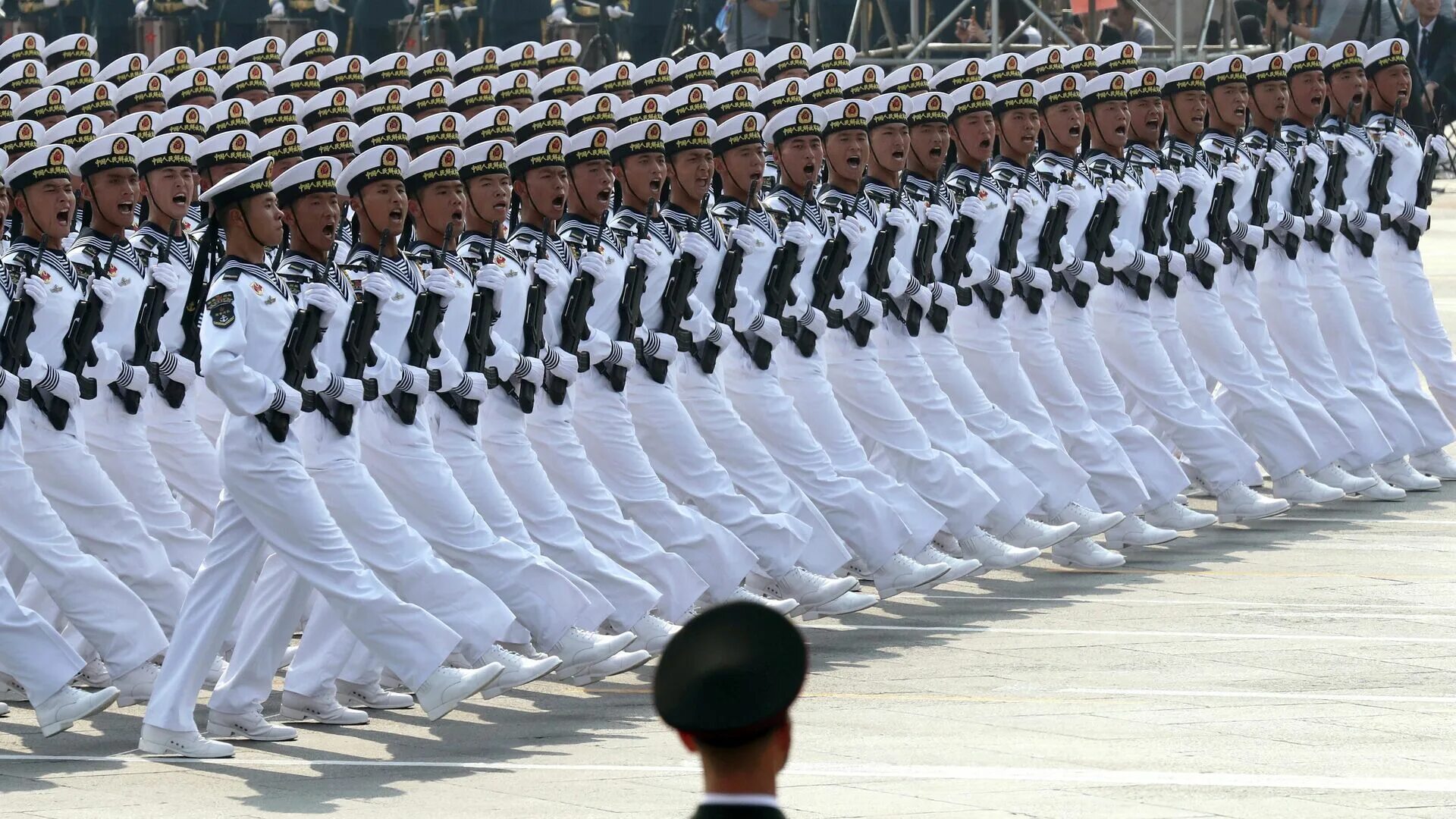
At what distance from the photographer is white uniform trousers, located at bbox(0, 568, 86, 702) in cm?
840

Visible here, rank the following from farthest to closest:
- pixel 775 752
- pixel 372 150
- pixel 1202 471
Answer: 1. pixel 1202 471
2. pixel 372 150
3. pixel 775 752

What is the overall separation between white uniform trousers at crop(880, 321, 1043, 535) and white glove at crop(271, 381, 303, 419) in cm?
383

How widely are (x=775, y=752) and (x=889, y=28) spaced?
1645 centimetres

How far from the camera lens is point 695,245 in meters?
10.6

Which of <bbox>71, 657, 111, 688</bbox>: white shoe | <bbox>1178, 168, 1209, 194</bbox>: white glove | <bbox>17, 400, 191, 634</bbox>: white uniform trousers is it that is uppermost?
<bbox>1178, 168, 1209, 194</bbox>: white glove

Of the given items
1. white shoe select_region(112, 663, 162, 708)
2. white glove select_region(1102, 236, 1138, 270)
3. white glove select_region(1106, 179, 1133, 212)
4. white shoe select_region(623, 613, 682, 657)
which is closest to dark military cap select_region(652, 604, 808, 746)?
white shoe select_region(112, 663, 162, 708)

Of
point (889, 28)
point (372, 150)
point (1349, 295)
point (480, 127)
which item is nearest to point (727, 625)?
point (372, 150)

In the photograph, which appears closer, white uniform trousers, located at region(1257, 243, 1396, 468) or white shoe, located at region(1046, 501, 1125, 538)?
white shoe, located at region(1046, 501, 1125, 538)

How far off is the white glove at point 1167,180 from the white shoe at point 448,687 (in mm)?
5634

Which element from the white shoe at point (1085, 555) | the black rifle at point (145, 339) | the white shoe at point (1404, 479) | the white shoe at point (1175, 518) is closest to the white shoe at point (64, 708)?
the black rifle at point (145, 339)

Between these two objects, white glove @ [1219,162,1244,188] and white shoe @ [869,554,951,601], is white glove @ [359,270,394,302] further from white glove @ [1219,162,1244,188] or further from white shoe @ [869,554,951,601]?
white glove @ [1219,162,1244,188]

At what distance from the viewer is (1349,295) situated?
47.2 ft

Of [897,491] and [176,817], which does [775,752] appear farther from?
[897,491]

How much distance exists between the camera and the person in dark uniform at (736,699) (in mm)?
3383
